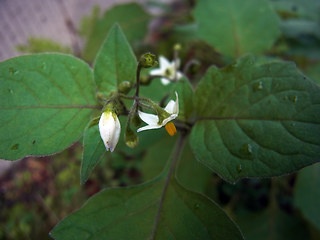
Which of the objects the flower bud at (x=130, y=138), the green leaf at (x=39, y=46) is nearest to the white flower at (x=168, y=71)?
the flower bud at (x=130, y=138)

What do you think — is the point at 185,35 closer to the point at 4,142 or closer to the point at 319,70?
the point at 319,70

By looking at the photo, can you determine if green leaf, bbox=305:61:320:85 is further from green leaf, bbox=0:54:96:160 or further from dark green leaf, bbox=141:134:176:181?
green leaf, bbox=0:54:96:160

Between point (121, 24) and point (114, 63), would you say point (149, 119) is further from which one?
point (121, 24)

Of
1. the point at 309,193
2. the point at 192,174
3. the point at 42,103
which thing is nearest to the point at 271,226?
the point at 309,193

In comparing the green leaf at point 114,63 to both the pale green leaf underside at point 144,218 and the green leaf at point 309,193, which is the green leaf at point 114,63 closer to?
the pale green leaf underside at point 144,218

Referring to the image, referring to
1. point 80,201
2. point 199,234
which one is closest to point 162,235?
point 199,234

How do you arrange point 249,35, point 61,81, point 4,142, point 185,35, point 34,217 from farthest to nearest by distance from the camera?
1. point 34,217
2. point 185,35
3. point 249,35
4. point 61,81
5. point 4,142

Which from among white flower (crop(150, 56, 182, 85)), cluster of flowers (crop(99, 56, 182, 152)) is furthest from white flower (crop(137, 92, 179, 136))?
white flower (crop(150, 56, 182, 85))
